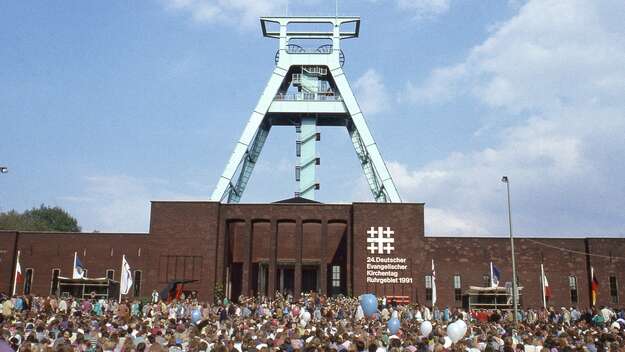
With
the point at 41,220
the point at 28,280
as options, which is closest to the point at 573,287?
the point at 28,280

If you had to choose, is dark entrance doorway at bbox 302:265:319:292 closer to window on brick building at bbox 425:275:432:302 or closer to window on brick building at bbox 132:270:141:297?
window on brick building at bbox 425:275:432:302

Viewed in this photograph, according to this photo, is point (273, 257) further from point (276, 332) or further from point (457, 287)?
point (276, 332)

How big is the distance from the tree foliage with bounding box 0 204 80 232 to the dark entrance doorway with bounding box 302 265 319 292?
6342 cm

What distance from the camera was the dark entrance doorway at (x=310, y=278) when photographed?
158 feet

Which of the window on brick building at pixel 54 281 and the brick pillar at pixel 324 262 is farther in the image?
the window on brick building at pixel 54 281

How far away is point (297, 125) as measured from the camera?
54125 mm

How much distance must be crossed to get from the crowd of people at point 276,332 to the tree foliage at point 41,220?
6918 cm

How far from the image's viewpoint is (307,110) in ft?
172

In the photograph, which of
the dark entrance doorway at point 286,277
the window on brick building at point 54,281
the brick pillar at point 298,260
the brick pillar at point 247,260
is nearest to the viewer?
the brick pillar at point 247,260

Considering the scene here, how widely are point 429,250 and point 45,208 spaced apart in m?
79.4

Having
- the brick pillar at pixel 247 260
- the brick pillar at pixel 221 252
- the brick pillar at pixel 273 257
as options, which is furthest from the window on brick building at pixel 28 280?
the brick pillar at pixel 273 257

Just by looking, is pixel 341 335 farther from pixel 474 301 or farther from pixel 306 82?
pixel 306 82

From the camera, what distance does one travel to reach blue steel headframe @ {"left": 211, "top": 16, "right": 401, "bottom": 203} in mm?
51531

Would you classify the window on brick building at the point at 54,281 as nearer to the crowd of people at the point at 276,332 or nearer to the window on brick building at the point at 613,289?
the crowd of people at the point at 276,332
